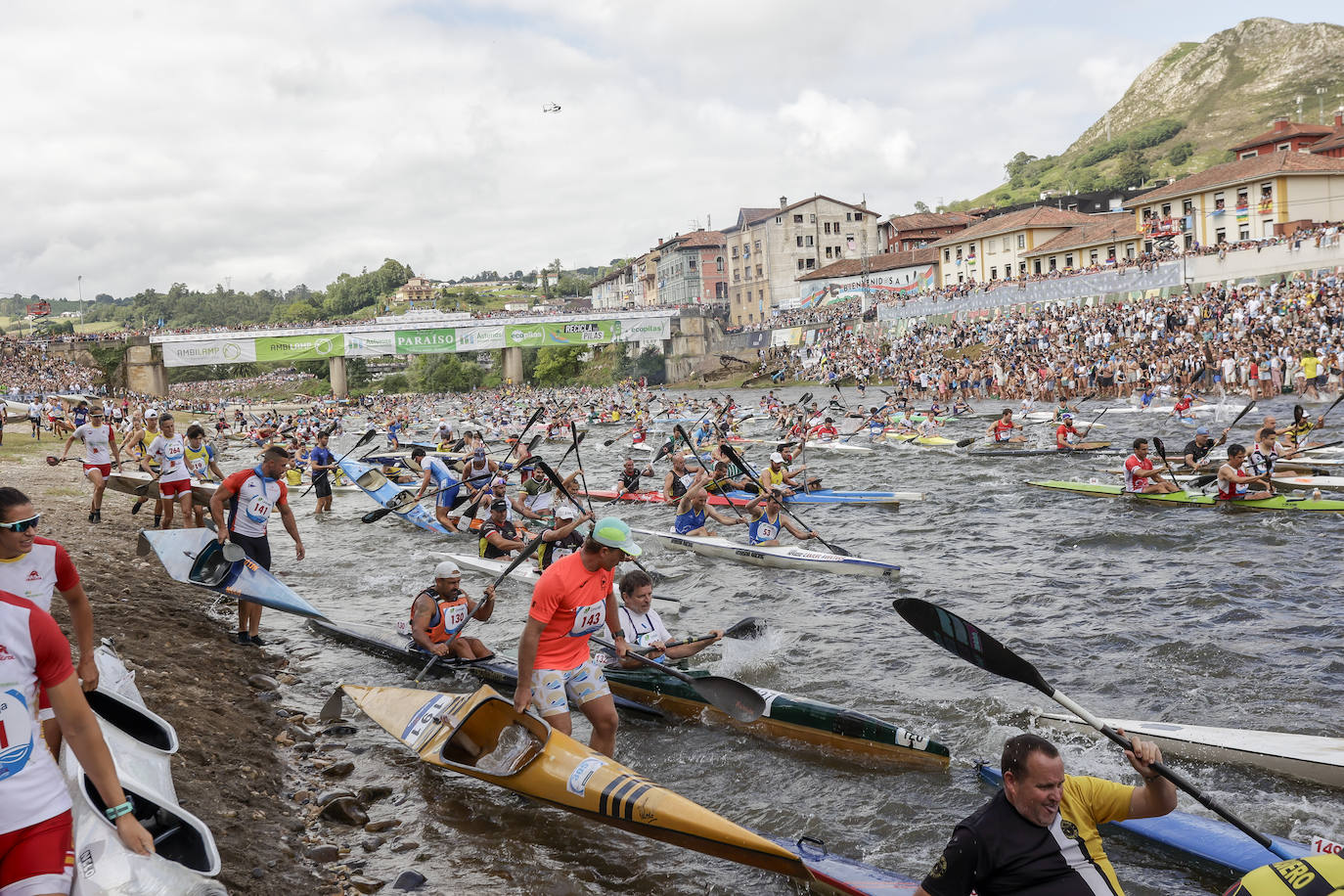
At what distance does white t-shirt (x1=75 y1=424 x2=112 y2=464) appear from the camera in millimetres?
13414

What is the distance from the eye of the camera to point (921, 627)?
5254mm

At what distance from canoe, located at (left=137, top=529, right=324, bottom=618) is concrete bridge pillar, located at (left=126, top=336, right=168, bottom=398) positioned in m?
62.2

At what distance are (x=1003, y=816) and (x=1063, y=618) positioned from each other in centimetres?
781

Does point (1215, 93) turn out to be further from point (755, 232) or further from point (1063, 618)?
point (1063, 618)

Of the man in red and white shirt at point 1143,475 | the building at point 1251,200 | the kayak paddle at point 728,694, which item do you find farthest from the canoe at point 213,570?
the building at point 1251,200

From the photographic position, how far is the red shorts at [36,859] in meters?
2.98

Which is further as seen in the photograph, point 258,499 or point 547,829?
point 258,499

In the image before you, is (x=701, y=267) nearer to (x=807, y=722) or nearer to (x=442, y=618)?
(x=442, y=618)

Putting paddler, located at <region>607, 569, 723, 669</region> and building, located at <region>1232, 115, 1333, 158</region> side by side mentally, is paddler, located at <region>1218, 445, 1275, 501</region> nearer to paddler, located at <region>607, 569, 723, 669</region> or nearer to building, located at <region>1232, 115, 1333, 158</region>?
paddler, located at <region>607, 569, 723, 669</region>

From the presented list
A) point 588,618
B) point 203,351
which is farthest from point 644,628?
point 203,351

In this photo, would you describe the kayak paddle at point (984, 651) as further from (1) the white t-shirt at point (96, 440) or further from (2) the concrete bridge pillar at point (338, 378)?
(2) the concrete bridge pillar at point (338, 378)

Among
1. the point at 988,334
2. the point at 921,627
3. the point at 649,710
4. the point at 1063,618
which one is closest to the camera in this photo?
the point at 921,627

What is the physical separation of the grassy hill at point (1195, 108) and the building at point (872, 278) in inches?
1504

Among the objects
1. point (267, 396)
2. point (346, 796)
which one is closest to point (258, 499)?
point (346, 796)
